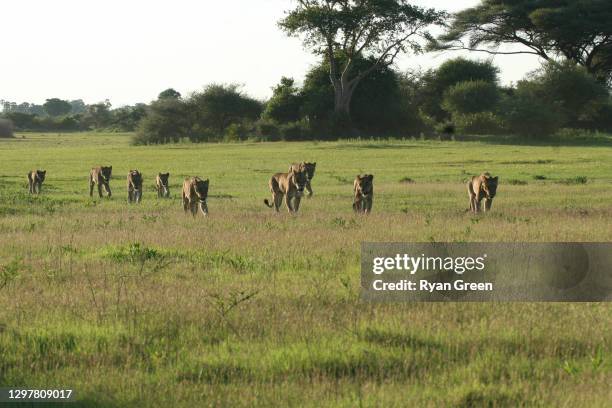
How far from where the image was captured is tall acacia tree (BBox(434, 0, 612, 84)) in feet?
253

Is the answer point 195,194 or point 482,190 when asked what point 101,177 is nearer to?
point 195,194

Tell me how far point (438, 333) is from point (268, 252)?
5.84m

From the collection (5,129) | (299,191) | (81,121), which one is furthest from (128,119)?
(299,191)

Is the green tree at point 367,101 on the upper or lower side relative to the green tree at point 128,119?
upper

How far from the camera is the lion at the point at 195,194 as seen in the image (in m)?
21.6

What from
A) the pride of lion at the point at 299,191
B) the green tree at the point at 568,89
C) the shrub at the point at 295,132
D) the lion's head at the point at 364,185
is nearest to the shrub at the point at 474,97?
the green tree at the point at 568,89

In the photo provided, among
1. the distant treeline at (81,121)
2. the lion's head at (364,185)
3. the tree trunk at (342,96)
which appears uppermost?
the tree trunk at (342,96)

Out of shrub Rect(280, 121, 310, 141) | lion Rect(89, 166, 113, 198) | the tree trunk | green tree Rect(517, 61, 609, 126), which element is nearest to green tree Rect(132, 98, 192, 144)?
shrub Rect(280, 121, 310, 141)

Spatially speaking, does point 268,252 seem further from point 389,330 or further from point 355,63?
point 355,63

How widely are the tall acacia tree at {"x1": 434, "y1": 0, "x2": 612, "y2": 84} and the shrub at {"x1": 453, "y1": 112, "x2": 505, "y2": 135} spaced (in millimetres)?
8522

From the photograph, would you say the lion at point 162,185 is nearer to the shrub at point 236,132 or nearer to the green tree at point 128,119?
the shrub at point 236,132

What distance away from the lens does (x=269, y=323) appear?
8.62 meters

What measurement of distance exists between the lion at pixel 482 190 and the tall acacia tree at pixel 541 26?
5852cm

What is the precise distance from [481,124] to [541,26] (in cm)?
1115
